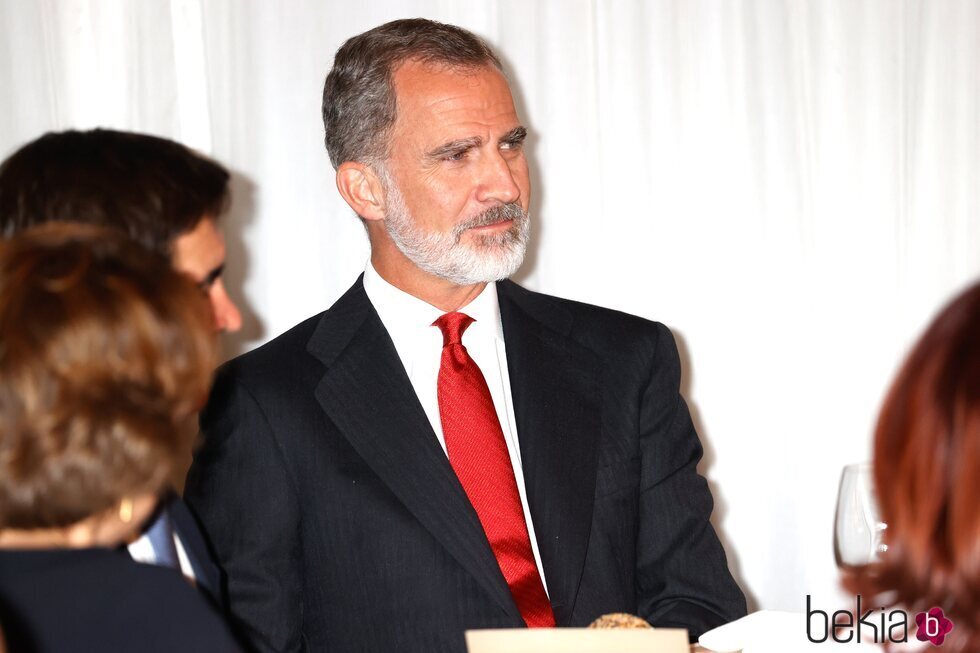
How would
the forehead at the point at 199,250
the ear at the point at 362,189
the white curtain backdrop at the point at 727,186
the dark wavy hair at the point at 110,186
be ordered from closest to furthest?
the dark wavy hair at the point at 110,186 < the forehead at the point at 199,250 < the ear at the point at 362,189 < the white curtain backdrop at the point at 727,186

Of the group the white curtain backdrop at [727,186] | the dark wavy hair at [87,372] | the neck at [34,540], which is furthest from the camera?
the white curtain backdrop at [727,186]

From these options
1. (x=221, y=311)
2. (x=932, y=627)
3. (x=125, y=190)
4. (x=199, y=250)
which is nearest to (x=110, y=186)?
(x=125, y=190)

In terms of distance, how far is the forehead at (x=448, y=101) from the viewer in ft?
7.33

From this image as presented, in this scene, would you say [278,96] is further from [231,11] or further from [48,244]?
[48,244]

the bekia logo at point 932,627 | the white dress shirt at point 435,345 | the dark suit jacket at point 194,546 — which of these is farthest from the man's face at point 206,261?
the bekia logo at point 932,627

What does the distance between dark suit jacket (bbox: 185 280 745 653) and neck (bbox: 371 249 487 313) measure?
11 centimetres

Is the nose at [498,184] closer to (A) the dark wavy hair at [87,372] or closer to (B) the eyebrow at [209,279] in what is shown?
(B) the eyebrow at [209,279]

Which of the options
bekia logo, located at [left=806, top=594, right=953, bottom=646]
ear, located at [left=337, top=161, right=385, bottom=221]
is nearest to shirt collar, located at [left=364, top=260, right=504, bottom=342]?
ear, located at [left=337, top=161, right=385, bottom=221]

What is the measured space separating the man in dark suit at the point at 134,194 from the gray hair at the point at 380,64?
71 centimetres

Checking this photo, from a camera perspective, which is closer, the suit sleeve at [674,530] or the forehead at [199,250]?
the forehead at [199,250]

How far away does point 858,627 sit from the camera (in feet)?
4.80

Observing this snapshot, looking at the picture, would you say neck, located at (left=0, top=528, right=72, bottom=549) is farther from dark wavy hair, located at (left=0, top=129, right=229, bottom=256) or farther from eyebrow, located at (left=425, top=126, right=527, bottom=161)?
eyebrow, located at (left=425, top=126, right=527, bottom=161)

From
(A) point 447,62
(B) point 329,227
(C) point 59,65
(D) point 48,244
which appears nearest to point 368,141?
(A) point 447,62

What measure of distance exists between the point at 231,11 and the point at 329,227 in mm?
576
